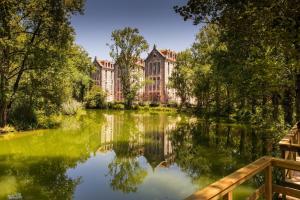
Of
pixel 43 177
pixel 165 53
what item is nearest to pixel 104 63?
pixel 165 53

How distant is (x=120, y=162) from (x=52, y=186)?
14.9 ft

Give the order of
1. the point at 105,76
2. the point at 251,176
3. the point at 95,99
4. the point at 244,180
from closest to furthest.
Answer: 1. the point at 244,180
2. the point at 251,176
3. the point at 95,99
4. the point at 105,76

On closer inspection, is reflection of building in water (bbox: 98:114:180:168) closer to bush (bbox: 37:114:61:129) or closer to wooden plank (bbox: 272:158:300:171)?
bush (bbox: 37:114:61:129)

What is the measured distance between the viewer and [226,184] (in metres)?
3.43

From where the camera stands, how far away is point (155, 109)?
61.4m

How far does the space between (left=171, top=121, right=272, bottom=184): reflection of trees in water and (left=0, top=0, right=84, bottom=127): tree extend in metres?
11.7

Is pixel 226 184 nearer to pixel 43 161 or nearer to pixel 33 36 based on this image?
pixel 43 161

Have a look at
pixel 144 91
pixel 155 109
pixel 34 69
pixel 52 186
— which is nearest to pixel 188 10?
pixel 52 186

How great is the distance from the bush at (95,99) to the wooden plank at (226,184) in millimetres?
59941

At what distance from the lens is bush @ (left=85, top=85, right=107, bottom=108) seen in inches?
2484

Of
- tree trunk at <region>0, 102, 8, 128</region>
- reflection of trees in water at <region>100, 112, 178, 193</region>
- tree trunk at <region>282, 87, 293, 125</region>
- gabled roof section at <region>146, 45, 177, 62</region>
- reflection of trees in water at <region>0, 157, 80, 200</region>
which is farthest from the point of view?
gabled roof section at <region>146, 45, 177, 62</region>

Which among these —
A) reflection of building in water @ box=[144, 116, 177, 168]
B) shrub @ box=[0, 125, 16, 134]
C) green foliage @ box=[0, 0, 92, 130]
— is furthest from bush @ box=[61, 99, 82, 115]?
reflection of building in water @ box=[144, 116, 177, 168]

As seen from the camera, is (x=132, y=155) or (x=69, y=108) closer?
(x=132, y=155)

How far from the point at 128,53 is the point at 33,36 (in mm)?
36836
